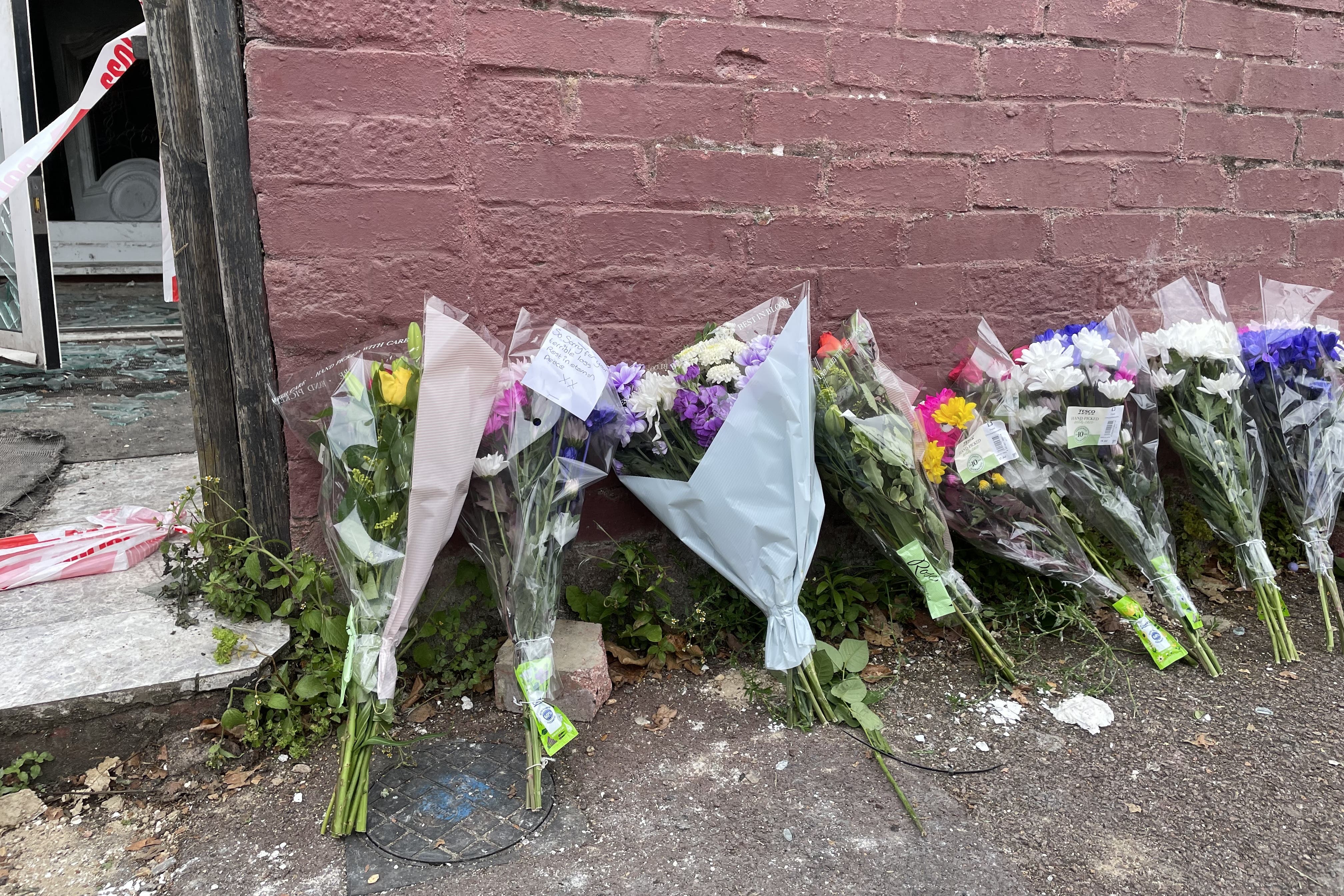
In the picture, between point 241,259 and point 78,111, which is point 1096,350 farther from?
point 78,111

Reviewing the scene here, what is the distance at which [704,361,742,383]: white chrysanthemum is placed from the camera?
219 cm

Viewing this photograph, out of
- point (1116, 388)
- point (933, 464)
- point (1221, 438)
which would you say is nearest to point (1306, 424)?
point (1221, 438)

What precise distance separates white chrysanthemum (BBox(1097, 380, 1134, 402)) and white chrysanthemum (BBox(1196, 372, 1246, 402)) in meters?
0.30

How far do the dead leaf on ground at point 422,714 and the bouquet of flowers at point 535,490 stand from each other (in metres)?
0.36

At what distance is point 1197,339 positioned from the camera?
2.63 meters

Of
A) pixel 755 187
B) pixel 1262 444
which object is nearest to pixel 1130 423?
pixel 1262 444

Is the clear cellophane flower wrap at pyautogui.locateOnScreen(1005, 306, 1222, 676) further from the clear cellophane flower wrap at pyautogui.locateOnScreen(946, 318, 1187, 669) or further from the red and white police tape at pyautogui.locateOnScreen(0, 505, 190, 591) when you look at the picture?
the red and white police tape at pyautogui.locateOnScreen(0, 505, 190, 591)

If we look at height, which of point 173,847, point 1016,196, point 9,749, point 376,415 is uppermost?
point 1016,196

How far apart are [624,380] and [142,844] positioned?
1.48 meters

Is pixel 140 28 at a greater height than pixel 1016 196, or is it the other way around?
pixel 140 28

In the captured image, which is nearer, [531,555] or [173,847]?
[173,847]

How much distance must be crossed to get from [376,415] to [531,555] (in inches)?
18.6

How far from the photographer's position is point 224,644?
210cm

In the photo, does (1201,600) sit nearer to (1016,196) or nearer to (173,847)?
(1016,196)
